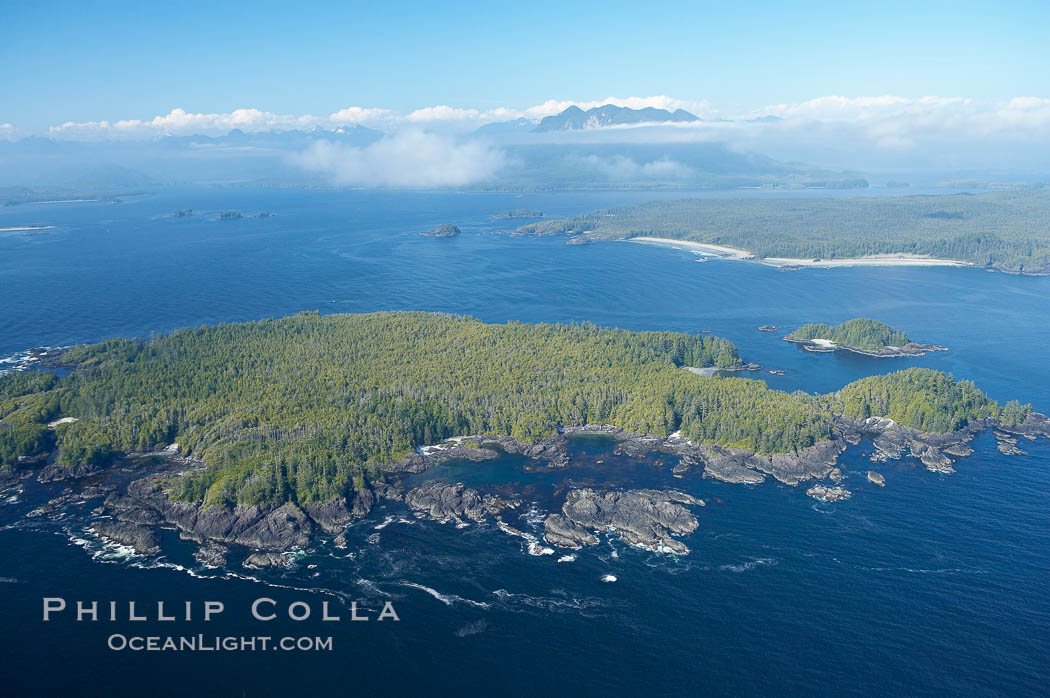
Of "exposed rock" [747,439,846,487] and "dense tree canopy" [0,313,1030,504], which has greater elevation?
"dense tree canopy" [0,313,1030,504]

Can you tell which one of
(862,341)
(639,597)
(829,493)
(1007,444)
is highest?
(862,341)

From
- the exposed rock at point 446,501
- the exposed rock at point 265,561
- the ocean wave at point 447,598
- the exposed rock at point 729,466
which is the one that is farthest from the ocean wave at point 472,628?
the exposed rock at point 729,466

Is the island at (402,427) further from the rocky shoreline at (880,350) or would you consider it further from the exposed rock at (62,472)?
the rocky shoreline at (880,350)

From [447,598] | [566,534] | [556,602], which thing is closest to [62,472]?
[447,598]

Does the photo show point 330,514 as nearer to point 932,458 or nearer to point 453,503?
point 453,503

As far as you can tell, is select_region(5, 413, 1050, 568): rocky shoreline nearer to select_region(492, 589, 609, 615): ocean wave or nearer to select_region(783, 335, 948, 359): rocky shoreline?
select_region(492, 589, 609, 615): ocean wave

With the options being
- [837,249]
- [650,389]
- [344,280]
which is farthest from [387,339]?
[837,249]

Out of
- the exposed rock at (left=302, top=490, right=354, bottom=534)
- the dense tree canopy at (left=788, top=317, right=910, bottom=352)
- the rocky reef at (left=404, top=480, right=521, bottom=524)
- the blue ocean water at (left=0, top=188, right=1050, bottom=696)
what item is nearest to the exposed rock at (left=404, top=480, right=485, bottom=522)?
the rocky reef at (left=404, top=480, right=521, bottom=524)
